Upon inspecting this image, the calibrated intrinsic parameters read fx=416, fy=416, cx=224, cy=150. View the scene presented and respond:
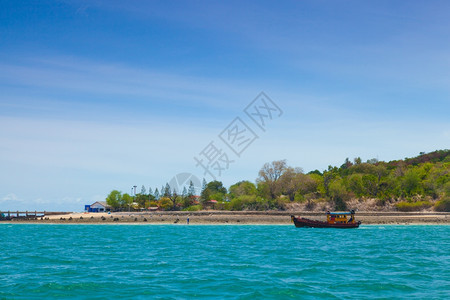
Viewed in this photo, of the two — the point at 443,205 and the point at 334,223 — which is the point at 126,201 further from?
the point at 443,205

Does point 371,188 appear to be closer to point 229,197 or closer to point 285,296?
point 229,197

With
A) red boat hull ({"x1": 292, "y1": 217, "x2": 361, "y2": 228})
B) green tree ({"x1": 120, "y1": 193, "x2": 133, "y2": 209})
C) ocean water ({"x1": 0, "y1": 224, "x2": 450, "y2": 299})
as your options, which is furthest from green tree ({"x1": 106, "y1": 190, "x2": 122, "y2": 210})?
ocean water ({"x1": 0, "y1": 224, "x2": 450, "y2": 299})

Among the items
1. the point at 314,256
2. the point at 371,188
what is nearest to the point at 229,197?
the point at 371,188

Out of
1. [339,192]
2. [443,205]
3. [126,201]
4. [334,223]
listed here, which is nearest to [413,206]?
[443,205]

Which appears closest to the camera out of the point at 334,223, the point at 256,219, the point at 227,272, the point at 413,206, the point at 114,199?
the point at 227,272

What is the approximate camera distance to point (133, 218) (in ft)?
326

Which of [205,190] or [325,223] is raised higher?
[205,190]

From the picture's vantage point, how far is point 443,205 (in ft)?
321

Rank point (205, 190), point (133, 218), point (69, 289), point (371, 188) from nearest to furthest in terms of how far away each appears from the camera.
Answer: point (69, 289) < point (133, 218) < point (371, 188) < point (205, 190)

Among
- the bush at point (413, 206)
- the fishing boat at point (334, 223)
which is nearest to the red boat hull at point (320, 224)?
the fishing boat at point (334, 223)

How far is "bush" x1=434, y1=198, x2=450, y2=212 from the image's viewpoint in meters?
97.1

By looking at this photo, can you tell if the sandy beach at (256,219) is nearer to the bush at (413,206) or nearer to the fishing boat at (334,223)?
the bush at (413,206)

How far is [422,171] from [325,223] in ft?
193

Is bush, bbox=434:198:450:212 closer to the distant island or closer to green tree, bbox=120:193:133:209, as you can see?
the distant island
